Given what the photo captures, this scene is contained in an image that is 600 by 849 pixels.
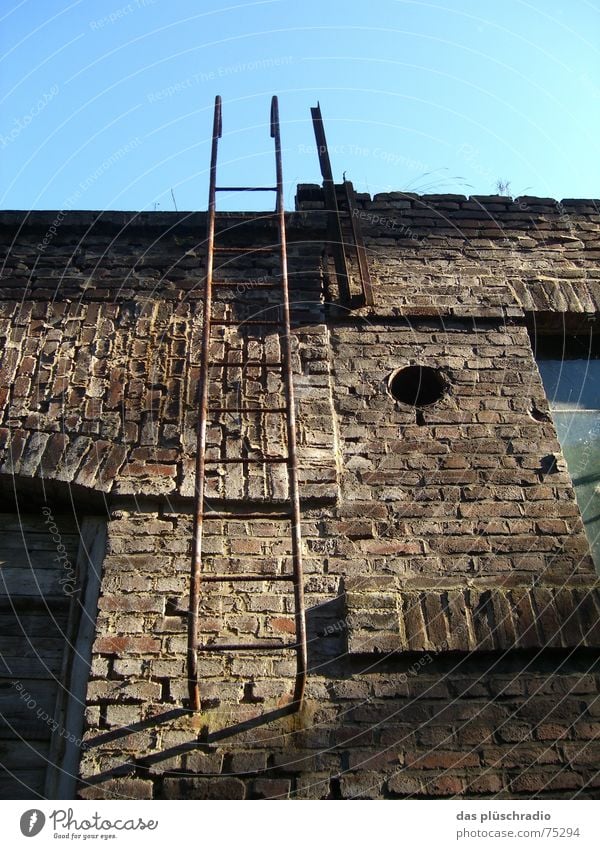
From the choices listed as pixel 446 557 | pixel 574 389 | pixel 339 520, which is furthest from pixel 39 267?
pixel 574 389

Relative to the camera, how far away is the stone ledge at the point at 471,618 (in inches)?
126

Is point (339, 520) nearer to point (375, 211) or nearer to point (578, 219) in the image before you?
point (375, 211)

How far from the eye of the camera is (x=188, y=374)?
4.16 metres

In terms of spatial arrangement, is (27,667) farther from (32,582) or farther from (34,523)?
(34,523)

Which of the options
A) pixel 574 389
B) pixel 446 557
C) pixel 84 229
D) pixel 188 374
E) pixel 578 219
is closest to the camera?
pixel 446 557
